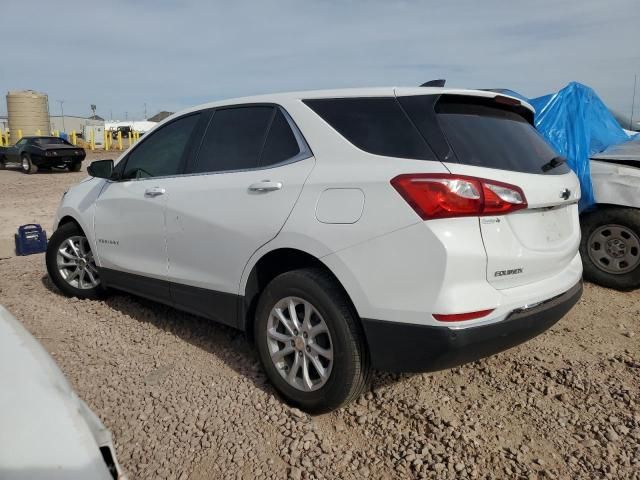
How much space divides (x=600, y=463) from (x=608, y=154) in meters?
3.44

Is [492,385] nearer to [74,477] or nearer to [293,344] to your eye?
[293,344]

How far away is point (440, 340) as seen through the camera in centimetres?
221

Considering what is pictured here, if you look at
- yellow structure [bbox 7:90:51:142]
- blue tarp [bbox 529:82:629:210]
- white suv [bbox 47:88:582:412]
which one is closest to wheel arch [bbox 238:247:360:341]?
white suv [bbox 47:88:582:412]

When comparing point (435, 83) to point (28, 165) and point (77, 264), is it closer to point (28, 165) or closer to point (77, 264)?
point (77, 264)

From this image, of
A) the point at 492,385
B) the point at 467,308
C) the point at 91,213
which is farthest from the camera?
the point at 91,213

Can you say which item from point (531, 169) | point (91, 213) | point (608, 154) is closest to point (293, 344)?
point (531, 169)

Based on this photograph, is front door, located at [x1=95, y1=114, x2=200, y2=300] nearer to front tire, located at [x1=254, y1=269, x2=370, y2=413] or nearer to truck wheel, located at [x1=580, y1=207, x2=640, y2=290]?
front tire, located at [x1=254, y1=269, x2=370, y2=413]

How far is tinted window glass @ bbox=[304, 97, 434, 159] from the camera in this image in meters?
2.42

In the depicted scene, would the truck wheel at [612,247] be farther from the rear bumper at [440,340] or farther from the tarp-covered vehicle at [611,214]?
the rear bumper at [440,340]

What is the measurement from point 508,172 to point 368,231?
73cm

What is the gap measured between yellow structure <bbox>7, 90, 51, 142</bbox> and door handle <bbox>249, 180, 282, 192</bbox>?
38.0 meters

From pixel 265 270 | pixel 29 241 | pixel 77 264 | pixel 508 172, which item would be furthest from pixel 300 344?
pixel 29 241

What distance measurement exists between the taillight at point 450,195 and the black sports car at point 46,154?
20223 mm

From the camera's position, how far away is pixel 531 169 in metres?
2.60
